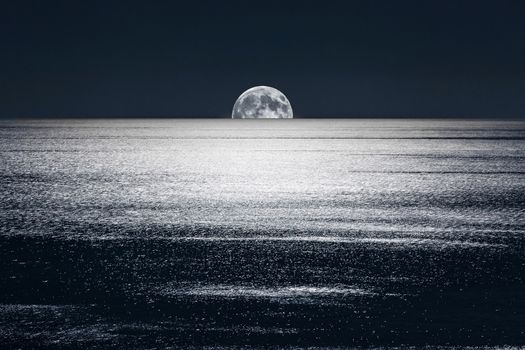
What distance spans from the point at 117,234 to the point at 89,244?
1.29 m

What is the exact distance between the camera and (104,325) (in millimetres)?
8242

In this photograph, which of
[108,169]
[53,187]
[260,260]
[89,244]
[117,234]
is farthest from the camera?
[108,169]

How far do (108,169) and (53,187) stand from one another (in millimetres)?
11212

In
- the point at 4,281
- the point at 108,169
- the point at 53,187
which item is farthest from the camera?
the point at 108,169

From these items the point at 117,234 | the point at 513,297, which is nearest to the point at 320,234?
the point at 117,234

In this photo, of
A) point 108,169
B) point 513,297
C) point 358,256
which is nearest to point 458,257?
point 358,256

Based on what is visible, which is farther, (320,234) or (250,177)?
(250,177)

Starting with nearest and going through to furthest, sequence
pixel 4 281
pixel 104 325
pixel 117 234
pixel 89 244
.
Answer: pixel 104 325
pixel 4 281
pixel 89 244
pixel 117 234

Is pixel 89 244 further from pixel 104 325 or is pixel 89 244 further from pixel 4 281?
pixel 104 325

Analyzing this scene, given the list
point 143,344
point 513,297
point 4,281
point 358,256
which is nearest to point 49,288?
point 4,281

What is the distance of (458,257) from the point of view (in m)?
12.5

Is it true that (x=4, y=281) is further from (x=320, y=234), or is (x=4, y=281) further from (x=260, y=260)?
(x=320, y=234)

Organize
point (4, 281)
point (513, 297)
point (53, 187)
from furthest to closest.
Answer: point (53, 187) → point (4, 281) → point (513, 297)

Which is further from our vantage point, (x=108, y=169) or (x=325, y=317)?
(x=108, y=169)
